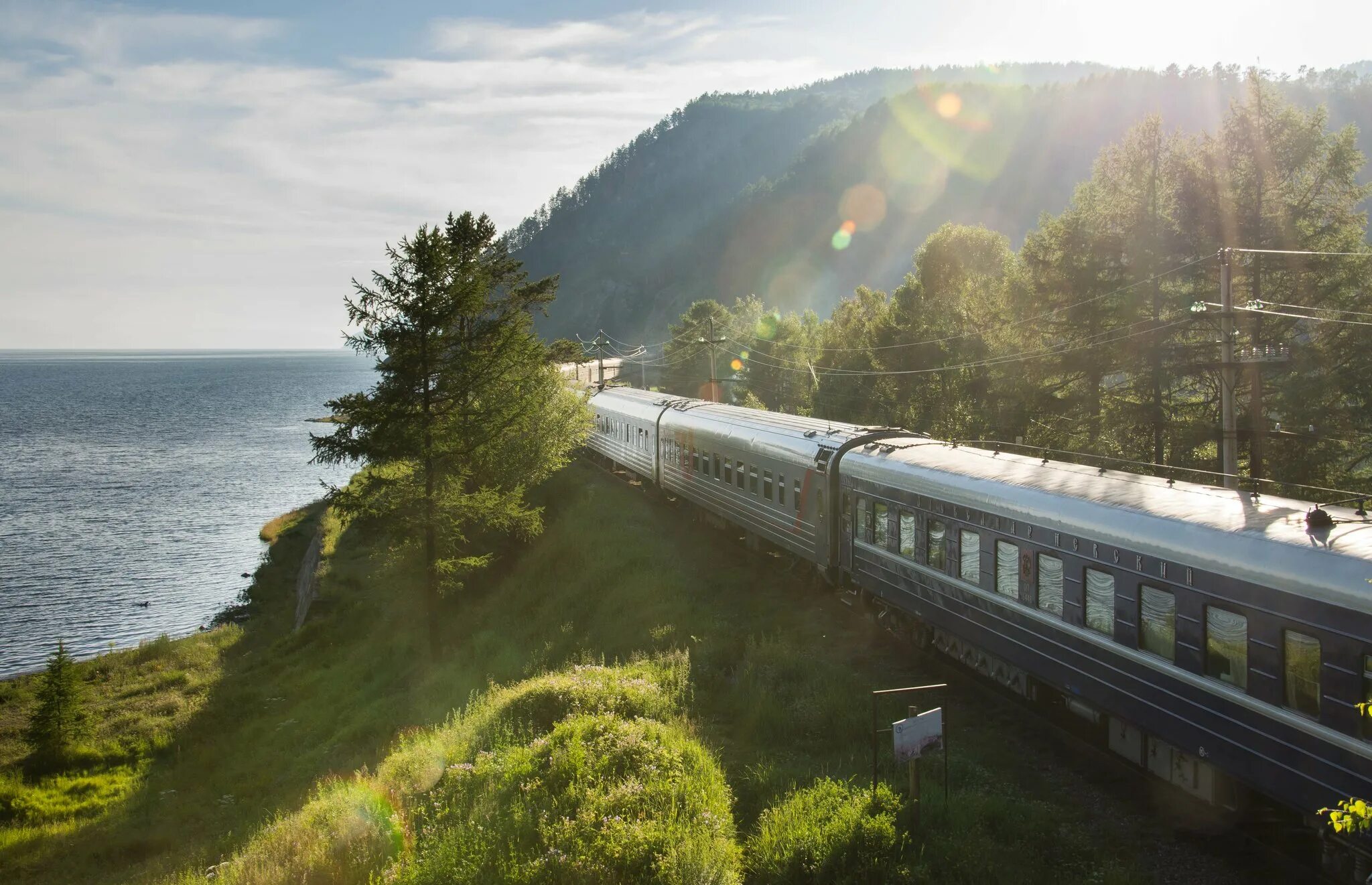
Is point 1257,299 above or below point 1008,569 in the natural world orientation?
above

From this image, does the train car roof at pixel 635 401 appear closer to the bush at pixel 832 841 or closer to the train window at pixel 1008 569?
the train window at pixel 1008 569

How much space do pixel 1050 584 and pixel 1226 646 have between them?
2.92 meters

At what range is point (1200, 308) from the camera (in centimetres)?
2253

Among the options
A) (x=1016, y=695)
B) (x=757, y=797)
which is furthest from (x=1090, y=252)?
(x=757, y=797)

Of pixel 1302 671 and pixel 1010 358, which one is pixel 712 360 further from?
pixel 1302 671

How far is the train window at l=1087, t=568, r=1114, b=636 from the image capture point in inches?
439

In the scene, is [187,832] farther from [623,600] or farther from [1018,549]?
[1018,549]

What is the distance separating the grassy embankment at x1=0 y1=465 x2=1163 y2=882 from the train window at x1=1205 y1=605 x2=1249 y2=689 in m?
2.08

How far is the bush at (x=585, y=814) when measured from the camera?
939 cm

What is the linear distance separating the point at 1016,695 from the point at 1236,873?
516 centimetres

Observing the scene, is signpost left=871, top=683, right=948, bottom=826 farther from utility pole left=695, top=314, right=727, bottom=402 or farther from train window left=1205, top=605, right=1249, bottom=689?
utility pole left=695, top=314, right=727, bottom=402

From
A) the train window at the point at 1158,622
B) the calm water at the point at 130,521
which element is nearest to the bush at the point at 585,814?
the train window at the point at 1158,622

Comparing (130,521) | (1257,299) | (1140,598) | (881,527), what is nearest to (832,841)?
(1140,598)

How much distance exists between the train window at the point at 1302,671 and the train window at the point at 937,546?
622cm
